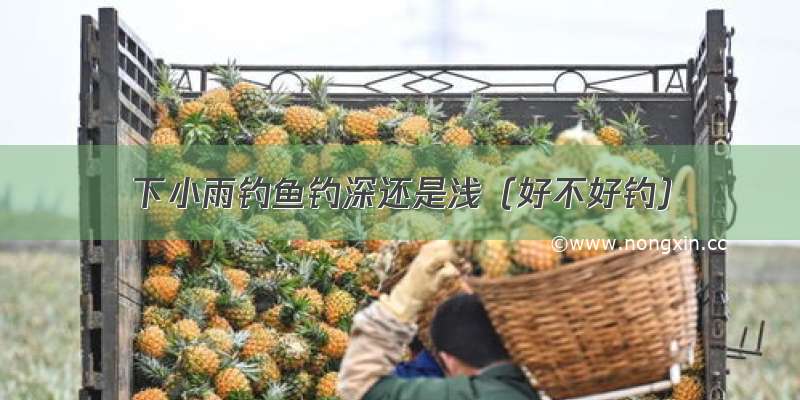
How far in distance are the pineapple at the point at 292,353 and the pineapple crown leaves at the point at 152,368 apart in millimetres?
527

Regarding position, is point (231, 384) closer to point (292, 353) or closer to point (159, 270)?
point (292, 353)

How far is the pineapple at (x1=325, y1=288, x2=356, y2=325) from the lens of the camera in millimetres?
9391

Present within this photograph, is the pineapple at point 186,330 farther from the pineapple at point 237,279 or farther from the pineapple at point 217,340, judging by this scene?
the pineapple at point 237,279

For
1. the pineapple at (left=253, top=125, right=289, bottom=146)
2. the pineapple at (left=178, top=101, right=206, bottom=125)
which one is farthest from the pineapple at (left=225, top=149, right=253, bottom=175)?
the pineapple at (left=178, top=101, right=206, bottom=125)

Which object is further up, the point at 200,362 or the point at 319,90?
the point at 319,90

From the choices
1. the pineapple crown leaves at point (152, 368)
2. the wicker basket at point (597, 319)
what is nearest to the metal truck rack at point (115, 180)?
the pineapple crown leaves at point (152, 368)

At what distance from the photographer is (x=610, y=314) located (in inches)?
206

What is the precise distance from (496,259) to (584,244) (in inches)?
9.9

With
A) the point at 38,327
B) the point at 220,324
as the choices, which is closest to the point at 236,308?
the point at 220,324

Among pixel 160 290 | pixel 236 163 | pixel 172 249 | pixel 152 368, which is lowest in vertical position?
pixel 152 368

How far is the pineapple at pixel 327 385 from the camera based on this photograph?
29.7 ft

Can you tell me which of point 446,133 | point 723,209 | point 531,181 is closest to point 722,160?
point 723,209

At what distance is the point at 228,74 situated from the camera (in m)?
10.5

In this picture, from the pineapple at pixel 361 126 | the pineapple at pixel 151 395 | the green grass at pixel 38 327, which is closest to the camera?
the pineapple at pixel 151 395
